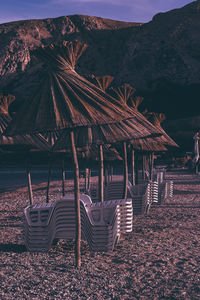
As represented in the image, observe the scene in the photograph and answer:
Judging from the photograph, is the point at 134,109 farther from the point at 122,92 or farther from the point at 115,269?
the point at 115,269

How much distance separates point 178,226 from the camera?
9320mm

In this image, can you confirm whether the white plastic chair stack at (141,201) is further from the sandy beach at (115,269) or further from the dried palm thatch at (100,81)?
the dried palm thatch at (100,81)

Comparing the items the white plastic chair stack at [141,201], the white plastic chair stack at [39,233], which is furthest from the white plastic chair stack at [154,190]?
the white plastic chair stack at [39,233]

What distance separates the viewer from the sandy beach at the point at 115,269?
4797 mm

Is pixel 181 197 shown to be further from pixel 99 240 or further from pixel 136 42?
pixel 136 42

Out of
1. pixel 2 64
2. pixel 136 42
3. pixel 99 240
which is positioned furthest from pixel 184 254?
pixel 2 64

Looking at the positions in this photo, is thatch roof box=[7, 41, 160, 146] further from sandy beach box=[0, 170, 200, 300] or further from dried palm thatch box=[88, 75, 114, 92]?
dried palm thatch box=[88, 75, 114, 92]

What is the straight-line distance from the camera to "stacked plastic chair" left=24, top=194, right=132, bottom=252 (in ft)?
21.9

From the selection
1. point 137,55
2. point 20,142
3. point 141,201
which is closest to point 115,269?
point 20,142

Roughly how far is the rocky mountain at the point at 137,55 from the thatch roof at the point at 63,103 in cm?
5129

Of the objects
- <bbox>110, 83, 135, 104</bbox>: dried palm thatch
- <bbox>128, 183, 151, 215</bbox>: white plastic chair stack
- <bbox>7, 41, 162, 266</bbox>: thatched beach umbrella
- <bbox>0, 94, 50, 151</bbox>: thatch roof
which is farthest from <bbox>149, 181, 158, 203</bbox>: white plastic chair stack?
<bbox>7, 41, 162, 266</bbox>: thatched beach umbrella

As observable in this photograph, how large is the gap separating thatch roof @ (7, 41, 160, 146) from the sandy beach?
6.68 ft

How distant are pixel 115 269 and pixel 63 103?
2544 millimetres

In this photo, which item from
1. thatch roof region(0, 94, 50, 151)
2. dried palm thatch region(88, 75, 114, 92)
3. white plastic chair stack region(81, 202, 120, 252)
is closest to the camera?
white plastic chair stack region(81, 202, 120, 252)
